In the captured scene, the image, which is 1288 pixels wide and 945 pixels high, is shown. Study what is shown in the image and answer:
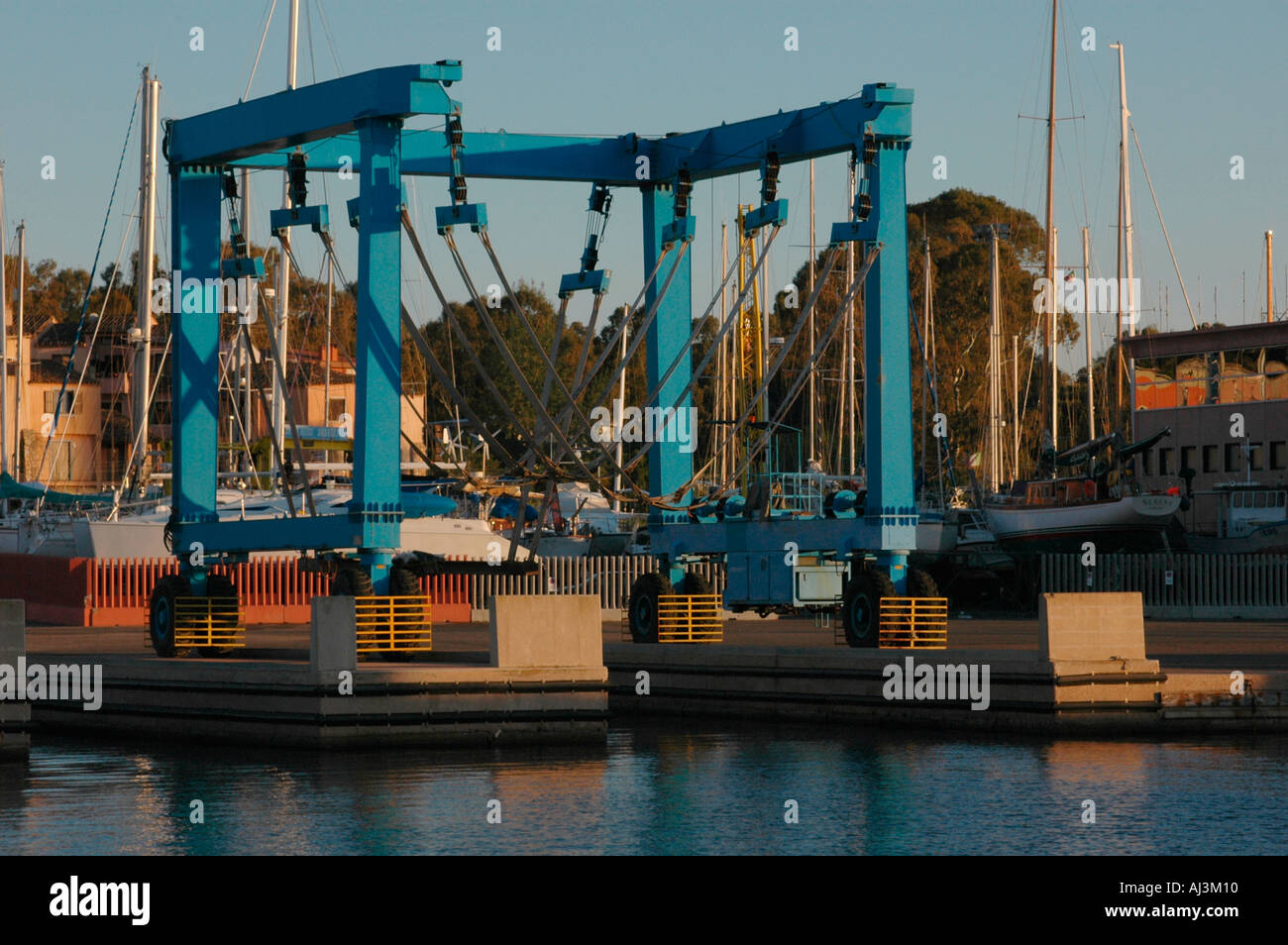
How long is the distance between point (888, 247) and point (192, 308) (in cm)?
953

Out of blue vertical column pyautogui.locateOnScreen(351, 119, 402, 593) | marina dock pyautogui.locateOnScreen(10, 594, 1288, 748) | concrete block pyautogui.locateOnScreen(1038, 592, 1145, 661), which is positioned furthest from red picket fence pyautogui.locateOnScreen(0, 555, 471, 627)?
concrete block pyautogui.locateOnScreen(1038, 592, 1145, 661)

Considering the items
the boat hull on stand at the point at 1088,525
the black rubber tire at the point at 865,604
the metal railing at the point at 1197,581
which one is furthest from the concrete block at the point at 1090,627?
the boat hull on stand at the point at 1088,525

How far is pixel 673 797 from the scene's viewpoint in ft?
63.9

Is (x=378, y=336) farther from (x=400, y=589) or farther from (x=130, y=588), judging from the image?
(x=130, y=588)

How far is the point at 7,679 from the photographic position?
842 inches

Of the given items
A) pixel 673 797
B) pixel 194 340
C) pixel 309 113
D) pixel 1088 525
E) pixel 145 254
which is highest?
pixel 145 254

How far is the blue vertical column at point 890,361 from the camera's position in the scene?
83.2 ft

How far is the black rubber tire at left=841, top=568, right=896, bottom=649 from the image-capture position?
84.2 feet

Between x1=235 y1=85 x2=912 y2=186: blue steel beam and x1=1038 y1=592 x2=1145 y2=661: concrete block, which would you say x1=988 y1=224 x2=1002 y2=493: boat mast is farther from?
x1=1038 y1=592 x2=1145 y2=661: concrete block

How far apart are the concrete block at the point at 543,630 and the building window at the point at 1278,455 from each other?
127 ft

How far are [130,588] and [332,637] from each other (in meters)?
21.0

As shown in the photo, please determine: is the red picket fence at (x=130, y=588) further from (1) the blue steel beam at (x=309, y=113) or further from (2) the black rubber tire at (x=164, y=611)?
(1) the blue steel beam at (x=309, y=113)

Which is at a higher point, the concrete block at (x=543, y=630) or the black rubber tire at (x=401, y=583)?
the black rubber tire at (x=401, y=583)

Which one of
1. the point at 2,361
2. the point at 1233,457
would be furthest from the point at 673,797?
the point at 2,361
